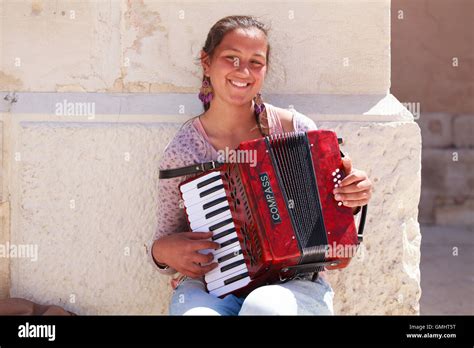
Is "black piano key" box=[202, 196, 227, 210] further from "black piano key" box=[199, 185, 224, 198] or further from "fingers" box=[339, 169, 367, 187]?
"fingers" box=[339, 169, 367, 187]

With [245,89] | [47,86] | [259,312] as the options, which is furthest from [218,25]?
[259,312]

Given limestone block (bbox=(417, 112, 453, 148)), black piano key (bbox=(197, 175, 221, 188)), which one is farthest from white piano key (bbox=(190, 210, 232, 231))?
limestone block (bbox=(417, 112, 453, 148))

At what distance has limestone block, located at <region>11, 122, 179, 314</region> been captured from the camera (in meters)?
2.87

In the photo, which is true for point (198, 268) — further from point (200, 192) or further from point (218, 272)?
point (200, 192)

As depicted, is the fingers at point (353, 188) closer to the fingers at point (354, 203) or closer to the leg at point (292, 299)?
the fingers at point (354, 203)

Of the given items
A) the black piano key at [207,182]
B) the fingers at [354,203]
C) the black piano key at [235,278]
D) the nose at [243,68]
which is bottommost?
the black piano key at [235,278]

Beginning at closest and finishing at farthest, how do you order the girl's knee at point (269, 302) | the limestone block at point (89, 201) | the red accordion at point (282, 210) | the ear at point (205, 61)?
the girl's knee at point (269, 302), the red accordion at point (282, 210), the ear at point (205, 61), the limestone block at point (89, 201)

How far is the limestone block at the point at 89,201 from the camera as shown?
287cm

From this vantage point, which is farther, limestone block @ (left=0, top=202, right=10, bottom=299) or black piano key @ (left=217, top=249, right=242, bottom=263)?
limestone block @ (left=0, top=202, right=10, bottom=299)

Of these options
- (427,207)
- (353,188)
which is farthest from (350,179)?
(427,207)

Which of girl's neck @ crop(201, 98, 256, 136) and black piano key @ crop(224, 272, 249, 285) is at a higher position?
girl's neck @ crop(201, 98, 256, 136)

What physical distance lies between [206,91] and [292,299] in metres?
0.83

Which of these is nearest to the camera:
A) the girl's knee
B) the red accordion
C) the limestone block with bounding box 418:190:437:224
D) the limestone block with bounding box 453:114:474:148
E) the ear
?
the girl's knee

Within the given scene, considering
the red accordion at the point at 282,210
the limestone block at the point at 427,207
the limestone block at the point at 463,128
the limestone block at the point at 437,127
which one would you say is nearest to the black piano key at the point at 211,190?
the red accordion at the point at 282,210
